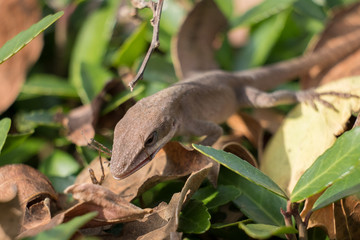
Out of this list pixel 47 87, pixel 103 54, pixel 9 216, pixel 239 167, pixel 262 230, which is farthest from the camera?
pixel 103 54

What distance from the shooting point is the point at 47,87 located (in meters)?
3.40

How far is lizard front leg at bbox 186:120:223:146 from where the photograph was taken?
9.75 ft

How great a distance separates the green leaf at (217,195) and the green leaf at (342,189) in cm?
46

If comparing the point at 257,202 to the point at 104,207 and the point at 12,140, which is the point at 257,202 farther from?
the point at 12,140

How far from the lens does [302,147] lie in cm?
256

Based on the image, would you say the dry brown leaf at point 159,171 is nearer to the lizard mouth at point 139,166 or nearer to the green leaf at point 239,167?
the lizard mouth at point 139,166

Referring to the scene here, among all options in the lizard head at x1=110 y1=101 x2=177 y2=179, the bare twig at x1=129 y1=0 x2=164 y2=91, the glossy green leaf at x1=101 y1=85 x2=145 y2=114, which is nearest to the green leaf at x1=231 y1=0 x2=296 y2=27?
the glossy green leaf at x1=101 y1=85 x2=145 y2=114

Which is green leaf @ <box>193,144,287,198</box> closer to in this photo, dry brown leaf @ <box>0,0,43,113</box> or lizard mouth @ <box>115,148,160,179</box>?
lizard mouth @ <box>115,148,160,179</box>

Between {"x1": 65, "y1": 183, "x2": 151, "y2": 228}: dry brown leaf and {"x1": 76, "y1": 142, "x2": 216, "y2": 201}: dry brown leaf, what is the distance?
276 mm

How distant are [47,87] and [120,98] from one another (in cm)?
80

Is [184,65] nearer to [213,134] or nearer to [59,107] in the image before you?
[213,134]

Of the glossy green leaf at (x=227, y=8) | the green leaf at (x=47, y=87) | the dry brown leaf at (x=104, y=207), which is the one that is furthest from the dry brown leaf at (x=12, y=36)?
the glossy green leaf at (x=227, y=8)

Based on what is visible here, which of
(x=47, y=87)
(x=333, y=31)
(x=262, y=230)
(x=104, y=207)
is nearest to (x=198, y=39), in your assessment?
(x=333, y=31)

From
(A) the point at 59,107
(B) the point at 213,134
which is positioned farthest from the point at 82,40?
(B) the point at 213,134
